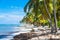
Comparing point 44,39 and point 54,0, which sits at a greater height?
point 54,0

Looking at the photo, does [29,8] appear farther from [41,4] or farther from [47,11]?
[47,11]

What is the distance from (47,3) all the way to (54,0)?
2.78 metres

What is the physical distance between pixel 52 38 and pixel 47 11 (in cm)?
668

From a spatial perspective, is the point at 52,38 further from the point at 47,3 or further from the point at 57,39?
the point at 47,3

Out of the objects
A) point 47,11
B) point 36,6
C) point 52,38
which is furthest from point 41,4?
point 52,38

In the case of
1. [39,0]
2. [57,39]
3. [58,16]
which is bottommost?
[57,39]

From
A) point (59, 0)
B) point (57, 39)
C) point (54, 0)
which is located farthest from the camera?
point (59, 0)

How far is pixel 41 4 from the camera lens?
32844 millimetres

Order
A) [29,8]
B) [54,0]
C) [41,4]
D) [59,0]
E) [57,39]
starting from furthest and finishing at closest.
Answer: [29,8], [41,4], [59,0], [54,0], [57,39]

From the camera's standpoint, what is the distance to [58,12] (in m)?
35.9

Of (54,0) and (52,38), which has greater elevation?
(54,0)

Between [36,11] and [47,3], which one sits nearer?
[47,3]

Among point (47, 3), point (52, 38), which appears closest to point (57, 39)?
point (52, 38)

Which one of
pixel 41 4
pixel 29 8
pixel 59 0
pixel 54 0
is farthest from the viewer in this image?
pixel 29 8
